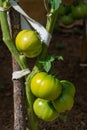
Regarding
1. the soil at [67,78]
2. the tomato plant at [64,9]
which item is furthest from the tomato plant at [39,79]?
the tomato plant at [64,9]

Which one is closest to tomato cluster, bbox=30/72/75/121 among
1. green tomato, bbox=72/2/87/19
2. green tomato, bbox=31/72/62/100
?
green tomato, bbox=31/72/62/100

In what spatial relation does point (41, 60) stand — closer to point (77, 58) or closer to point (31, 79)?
point (31, 79)

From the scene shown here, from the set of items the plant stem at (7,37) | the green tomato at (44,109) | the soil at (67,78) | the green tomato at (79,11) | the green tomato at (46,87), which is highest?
the plant stem at (7,37)

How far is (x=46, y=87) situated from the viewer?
1.19 metres

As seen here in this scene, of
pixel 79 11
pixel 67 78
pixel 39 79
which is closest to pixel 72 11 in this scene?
pixel 79 11


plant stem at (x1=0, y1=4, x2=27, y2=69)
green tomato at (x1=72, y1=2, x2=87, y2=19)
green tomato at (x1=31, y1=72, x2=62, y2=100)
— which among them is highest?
plant stem at (x1=0, y1=4, x2=27, y2=69)

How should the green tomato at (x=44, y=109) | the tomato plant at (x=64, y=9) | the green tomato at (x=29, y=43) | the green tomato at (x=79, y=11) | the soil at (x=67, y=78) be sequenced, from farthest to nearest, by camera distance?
the soil at (x=67, y=78), the tomato plant at (x=64, y=9), the green tomato at (x=79, y=11), the green tomato at (x=44, y=109), the green tomato at (x=29, y=43)

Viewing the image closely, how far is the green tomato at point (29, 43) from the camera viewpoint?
1.15 meters

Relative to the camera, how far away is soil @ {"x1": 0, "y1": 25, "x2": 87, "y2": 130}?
2.22 meters

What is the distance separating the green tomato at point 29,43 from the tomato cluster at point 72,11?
82cm

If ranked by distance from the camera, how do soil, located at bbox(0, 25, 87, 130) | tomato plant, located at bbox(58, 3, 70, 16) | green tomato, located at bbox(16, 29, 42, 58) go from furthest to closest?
soil, located at bbox(0, 25, 87, 130), tomato plant, located at bbox(58, 3, 70, 16), green tomato, located at bbox(16, 29, 42, 58)

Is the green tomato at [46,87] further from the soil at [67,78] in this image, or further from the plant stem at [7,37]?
the soil at [67,78]

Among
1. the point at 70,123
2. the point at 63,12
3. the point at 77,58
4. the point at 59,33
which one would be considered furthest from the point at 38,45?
the point at 59,33

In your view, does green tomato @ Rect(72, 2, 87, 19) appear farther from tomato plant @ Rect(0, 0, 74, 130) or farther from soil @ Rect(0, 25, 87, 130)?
tomato plant @ Rect(0, 0, 74, 130)
